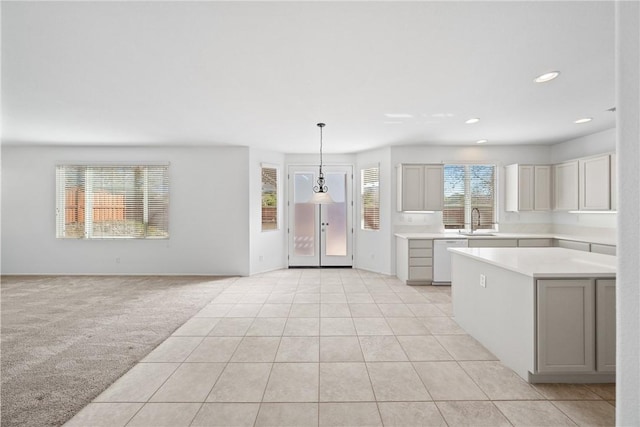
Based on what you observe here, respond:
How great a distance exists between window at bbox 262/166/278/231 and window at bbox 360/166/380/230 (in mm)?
1966

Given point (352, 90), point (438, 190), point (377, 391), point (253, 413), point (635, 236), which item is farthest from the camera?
point (438, 190)

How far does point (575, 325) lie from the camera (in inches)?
88.7

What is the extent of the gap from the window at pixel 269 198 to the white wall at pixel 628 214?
20.0 ft

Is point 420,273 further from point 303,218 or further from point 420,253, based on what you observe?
point 303,218

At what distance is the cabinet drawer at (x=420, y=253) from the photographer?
17.8 ft

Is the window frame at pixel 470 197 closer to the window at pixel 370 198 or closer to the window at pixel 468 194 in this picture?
the window at pixel 468 194

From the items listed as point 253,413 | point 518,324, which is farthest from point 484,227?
point 253,413

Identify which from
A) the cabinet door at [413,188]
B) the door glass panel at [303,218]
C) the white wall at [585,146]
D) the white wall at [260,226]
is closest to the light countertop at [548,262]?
the cabinet door at [413,188]

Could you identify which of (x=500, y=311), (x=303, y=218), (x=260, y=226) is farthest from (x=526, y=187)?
(x=260, y=226)

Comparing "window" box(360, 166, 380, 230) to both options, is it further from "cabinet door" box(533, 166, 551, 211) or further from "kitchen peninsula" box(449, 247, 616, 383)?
"kitchen peninsula" box(449, 247, 616, 383)

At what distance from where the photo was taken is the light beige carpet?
2191mm

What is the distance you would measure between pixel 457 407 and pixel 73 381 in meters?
3.01

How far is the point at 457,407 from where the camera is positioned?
2.08m

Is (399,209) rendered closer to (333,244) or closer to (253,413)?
(333,244)
